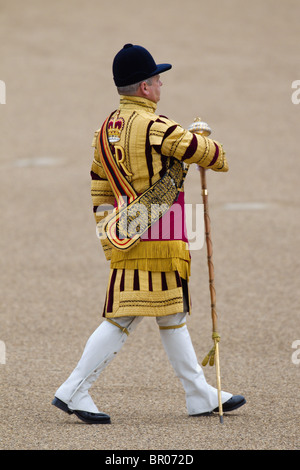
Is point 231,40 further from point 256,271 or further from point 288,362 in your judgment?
point 288,362

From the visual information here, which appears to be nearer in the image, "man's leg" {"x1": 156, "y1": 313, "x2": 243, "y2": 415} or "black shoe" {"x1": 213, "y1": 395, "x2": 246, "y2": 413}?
"man's leg" {"x1": 156, "y1": 313, "x2": 243, "y2": 415}

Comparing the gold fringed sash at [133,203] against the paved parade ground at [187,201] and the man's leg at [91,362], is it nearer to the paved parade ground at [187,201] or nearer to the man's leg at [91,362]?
the man's leg at [91,362]

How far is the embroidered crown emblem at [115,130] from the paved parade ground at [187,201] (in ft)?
4.70

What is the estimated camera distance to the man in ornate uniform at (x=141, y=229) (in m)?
4.08

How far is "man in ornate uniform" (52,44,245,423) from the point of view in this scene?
4078 millimetres

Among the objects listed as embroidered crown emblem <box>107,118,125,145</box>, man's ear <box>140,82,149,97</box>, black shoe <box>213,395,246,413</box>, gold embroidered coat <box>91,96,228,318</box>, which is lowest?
black shoe <box>213,395,246,413</box>

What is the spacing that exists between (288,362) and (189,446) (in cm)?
197

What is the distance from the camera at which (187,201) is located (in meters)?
10.3

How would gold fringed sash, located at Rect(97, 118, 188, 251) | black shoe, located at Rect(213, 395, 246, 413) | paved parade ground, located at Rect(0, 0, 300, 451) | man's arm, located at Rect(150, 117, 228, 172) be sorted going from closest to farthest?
1. man's arm, located at Rect(150, 117, 228, 172)
2. gold fringed sash, located at Rect(97, 118, 188, 251)
3. black shoe, located at Rect(213, 395, 246, 413)
4. paved parade ground, located at Rect(0, 0, 300, 451)

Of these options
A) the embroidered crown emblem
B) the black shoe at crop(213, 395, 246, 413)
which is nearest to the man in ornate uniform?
the embroidered crown emblem

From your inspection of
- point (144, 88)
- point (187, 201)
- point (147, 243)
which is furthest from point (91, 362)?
point (187, 201)

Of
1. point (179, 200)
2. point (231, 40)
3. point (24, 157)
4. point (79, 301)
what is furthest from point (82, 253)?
point (231, 40)

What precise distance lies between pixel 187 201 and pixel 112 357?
626 cm

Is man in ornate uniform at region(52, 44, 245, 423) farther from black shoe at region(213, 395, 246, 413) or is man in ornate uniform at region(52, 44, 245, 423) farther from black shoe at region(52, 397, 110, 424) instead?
black shoe at region(213, 395, 246, 413)
